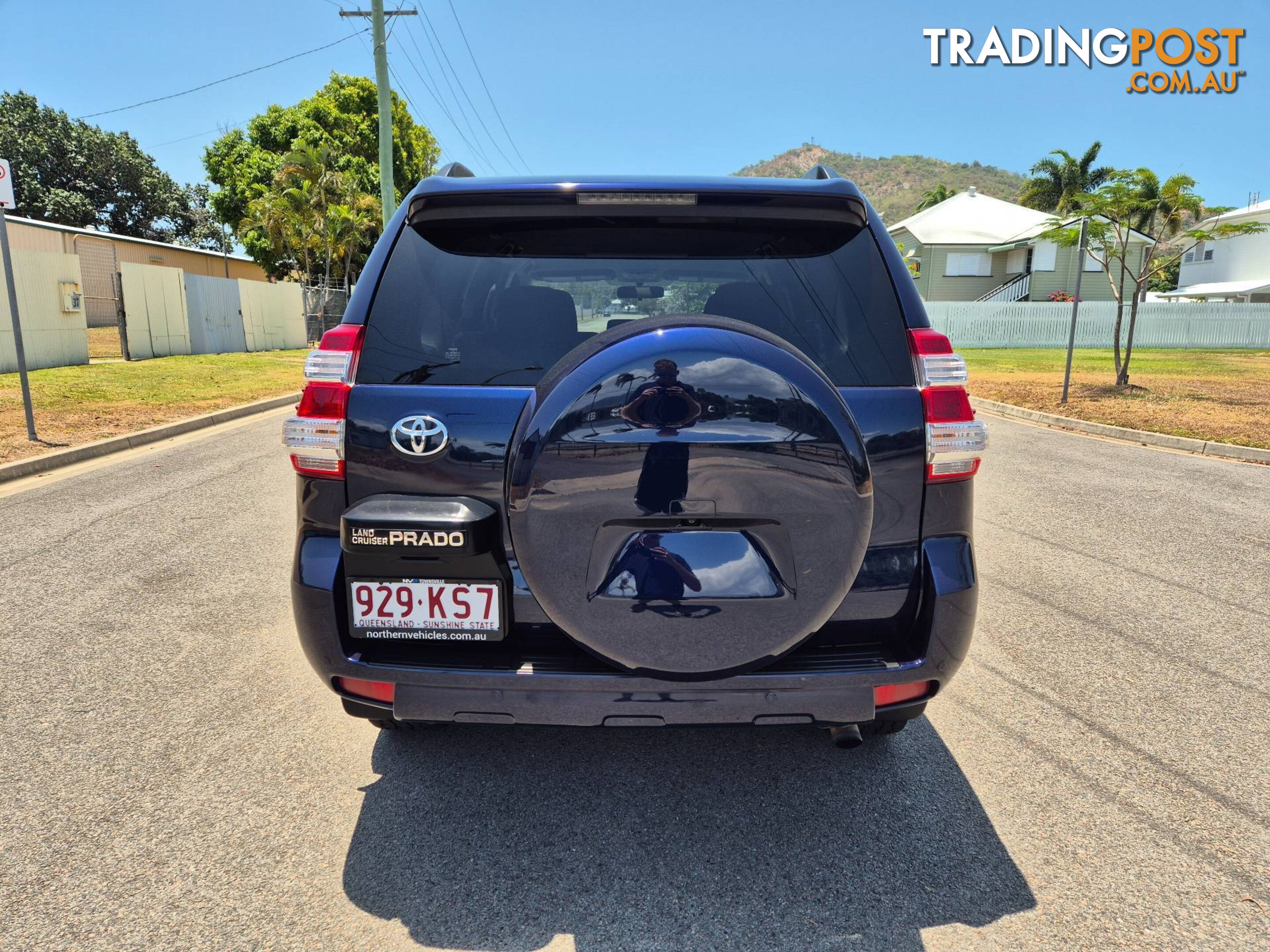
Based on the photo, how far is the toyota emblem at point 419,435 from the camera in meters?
2.20

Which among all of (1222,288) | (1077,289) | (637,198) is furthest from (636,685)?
(1222,288)

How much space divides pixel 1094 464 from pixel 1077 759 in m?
7.03

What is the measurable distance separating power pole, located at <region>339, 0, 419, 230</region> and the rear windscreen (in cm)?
1836

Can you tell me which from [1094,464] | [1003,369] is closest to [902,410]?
[1094,464]

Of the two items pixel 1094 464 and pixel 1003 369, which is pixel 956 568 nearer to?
pixel 1094 464

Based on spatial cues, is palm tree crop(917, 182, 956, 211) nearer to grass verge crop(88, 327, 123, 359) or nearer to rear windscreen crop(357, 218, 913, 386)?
grass verge crop(88, 327, 123, 359)

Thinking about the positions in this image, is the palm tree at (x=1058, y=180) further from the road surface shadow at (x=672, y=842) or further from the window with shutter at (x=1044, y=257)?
the road surface shadow at (x=672, y=842)

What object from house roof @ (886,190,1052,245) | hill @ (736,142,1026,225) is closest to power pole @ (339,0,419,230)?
house roof @ (886,190,1052,245)

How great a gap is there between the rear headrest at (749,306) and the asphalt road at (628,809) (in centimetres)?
151

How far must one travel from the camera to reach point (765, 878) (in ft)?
7.47

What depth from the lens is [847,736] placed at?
2.80 m

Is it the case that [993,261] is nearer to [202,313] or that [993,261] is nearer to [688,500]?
[202,313]

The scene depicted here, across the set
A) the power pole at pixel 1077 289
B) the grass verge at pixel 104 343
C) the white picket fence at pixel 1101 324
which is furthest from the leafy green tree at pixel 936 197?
the grass verge at pixel 104 343

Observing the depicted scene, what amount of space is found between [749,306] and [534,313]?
25.2 inches
